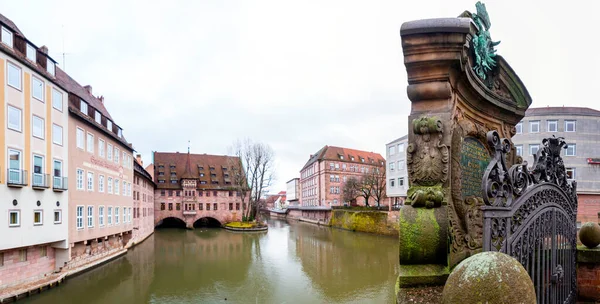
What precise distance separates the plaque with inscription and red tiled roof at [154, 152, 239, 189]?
152ft

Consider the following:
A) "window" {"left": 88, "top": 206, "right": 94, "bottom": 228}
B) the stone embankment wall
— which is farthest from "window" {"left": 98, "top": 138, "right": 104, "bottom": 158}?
the stone embankment wall

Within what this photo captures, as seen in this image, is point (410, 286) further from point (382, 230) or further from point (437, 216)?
point (382, 230)

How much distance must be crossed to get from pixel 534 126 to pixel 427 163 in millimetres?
28798

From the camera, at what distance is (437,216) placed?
4188 mm

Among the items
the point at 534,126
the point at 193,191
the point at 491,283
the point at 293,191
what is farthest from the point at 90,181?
the point at 293,191

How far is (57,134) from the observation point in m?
16.4

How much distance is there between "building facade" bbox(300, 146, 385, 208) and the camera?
6612 cm

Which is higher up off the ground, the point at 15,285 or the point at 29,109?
the point at 29,109

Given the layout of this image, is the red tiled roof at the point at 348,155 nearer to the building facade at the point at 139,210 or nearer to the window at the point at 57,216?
the building facade at the point at 139,210

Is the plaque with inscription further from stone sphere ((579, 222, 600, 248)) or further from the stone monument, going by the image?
stone sphere ((579, 222, 600, 248))

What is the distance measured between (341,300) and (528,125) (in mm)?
23168

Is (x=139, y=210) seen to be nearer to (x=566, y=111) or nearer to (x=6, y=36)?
(x=6, y=36)

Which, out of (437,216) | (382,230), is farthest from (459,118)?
(382,230)

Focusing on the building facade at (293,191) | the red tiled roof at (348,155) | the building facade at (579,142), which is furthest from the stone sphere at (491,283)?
the building facade at (293,191)
